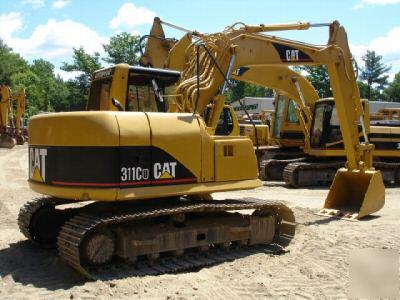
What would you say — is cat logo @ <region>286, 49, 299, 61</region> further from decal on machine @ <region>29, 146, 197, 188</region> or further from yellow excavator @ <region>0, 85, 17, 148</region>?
yellow excavator @ <region>0, 85, 17, 148</region>

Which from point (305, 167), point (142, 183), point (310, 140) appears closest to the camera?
point (142, 183)

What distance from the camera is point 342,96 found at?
10.7 meters

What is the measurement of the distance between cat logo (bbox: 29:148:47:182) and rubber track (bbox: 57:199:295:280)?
0.74 meters

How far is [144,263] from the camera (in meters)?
6.61

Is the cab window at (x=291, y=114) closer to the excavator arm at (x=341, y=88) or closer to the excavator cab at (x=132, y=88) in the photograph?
the excavator arm at (x=341, y=88)

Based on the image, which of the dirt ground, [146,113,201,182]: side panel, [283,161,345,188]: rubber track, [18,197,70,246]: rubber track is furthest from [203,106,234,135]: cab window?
[18,197,70,246]: rubber track

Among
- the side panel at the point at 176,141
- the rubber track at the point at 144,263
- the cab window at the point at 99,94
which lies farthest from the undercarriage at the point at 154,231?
the cab window at the point at 99,94

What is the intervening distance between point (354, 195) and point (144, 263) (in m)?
5.74

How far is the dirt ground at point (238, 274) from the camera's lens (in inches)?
221

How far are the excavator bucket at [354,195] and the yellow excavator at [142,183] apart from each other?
2.61 meters

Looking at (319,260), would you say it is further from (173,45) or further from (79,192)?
(173,45)

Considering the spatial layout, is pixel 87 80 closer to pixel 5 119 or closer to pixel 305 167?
pixel 5 119

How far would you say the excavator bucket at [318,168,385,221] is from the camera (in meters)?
10.1

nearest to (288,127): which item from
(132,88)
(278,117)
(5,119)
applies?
(278,117)
